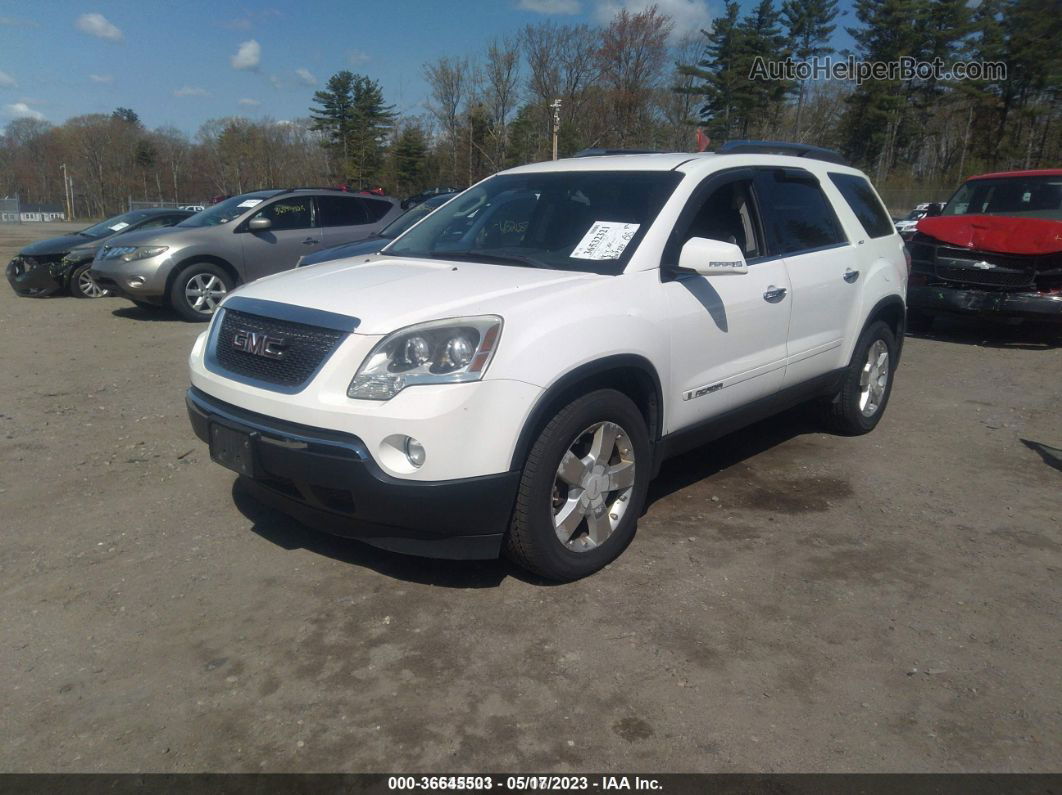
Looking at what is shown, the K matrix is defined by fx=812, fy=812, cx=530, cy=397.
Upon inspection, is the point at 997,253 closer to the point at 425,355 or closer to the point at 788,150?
the point at 788,150

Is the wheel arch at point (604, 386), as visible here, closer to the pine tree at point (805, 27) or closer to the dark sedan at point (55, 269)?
the dark sedan at point (55, 269)

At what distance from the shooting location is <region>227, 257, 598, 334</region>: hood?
3148 mm

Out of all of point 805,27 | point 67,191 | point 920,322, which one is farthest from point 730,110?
point 67,191

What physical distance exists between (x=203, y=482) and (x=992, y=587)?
4.11 metres

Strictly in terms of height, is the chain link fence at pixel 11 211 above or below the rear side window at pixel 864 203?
below

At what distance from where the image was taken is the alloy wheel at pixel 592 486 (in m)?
3.39

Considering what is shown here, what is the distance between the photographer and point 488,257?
4.01 meters

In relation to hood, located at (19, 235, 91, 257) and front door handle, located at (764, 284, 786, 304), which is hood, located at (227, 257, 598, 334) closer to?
front door handle, located at (764, 284, 786, 304)

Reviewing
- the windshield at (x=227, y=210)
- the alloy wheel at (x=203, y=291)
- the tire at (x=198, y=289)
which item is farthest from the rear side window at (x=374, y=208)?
the alloy wheel at (x=203, y=291)

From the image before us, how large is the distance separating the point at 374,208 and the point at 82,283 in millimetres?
4955

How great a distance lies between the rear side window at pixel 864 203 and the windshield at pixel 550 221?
77.3 inches

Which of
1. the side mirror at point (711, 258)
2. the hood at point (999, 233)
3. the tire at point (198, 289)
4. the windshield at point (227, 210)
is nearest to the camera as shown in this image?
the side mirror at point (711, 258)

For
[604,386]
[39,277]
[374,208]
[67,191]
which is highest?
[374,208]
